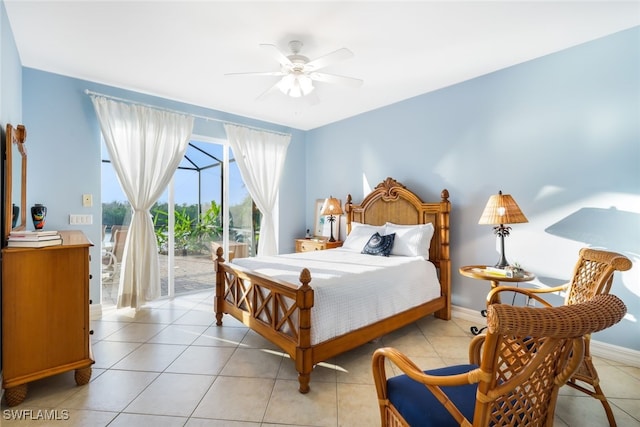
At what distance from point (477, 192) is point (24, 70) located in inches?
191

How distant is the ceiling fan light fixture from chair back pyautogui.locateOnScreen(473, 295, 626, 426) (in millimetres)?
2397

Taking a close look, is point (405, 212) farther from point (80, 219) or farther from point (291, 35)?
point (80, 219)

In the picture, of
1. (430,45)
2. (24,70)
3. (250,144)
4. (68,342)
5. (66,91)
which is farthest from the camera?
(250,144)

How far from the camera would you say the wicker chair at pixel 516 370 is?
0.81 meters

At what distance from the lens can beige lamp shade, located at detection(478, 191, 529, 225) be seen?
267cm

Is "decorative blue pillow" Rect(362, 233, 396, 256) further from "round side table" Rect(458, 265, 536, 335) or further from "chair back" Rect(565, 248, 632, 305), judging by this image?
"chair back" Rect(565, 248, 632, 305)

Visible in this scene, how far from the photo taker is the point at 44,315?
1.98m

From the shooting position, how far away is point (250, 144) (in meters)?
4.71

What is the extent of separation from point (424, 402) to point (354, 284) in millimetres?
1239

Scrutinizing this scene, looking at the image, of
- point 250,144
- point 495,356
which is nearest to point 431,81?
point 250,144

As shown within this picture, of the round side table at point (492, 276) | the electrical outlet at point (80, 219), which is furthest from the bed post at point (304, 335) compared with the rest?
the electrical outlet at point (80, 219)

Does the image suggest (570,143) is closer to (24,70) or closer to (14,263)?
(14,263)

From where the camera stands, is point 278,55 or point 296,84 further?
point 296,84

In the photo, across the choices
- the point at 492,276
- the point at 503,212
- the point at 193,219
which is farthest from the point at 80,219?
the point at 503,212
